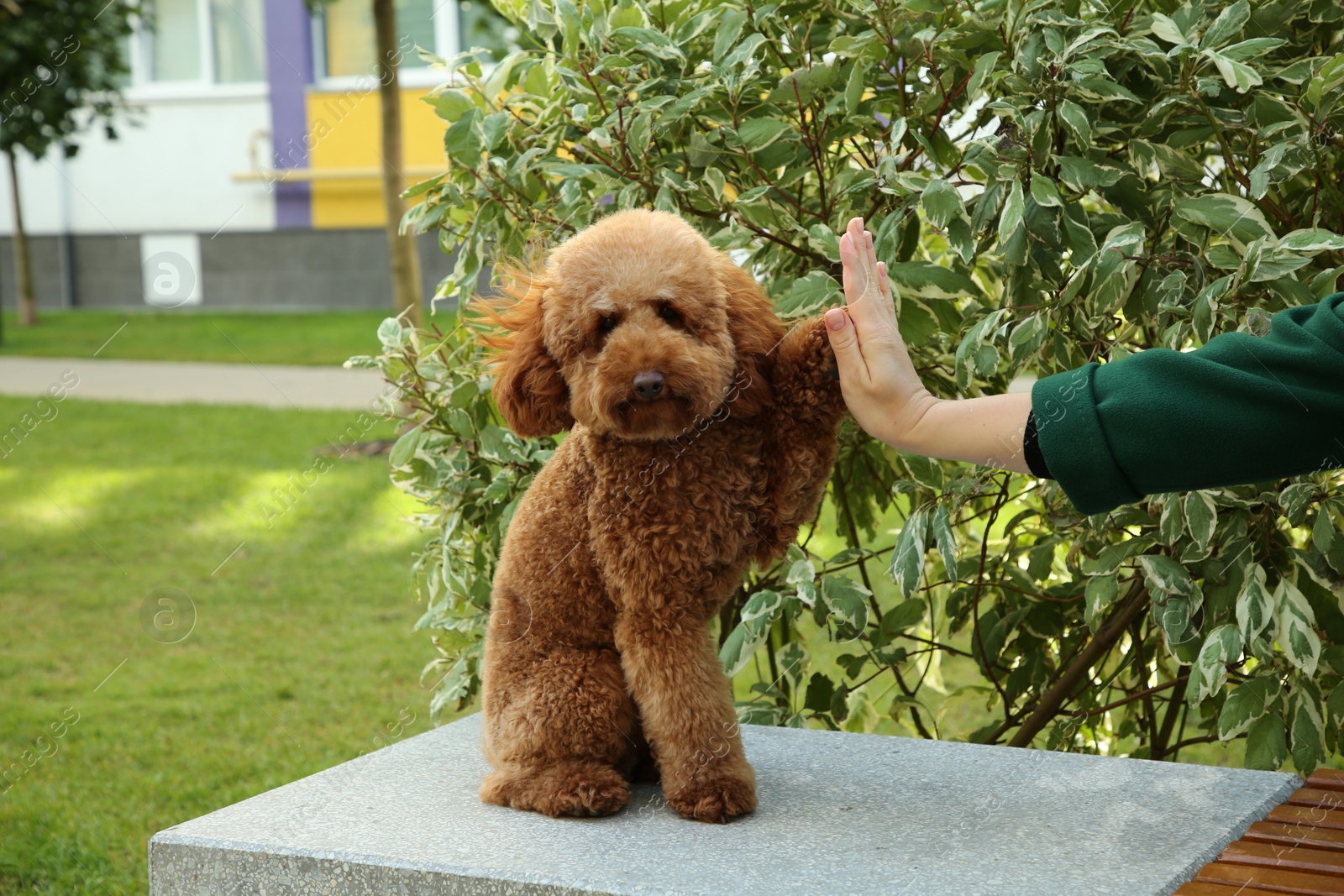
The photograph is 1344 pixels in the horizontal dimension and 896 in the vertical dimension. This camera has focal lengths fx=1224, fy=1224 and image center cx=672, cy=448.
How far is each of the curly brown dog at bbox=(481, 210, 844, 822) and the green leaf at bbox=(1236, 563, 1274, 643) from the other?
0.80 meters

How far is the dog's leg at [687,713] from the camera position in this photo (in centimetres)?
190

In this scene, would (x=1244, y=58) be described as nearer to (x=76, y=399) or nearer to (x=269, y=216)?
(x=76, y=399)

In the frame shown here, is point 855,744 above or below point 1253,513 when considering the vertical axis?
below

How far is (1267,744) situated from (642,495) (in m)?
1.31

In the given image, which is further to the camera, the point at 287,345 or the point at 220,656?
the point at 287,345

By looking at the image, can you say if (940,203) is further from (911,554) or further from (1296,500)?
(1296,500)

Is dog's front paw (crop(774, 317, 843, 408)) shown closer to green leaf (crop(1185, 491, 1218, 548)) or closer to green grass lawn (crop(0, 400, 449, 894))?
green leaf (crop(1185, 491, 1218, 548))

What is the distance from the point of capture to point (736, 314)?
1881 millimetres

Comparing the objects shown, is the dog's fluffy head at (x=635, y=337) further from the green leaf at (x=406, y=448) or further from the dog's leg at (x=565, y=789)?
the green leaf at (x=406, y=448)

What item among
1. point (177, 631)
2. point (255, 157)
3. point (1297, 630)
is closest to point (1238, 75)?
point (1297, 630)

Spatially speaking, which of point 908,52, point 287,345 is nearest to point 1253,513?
point 908,52

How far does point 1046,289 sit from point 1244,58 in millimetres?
518

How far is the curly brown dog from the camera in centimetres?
180

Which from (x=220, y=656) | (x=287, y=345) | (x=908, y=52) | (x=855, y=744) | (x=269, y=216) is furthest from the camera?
(x=269, y=216)
